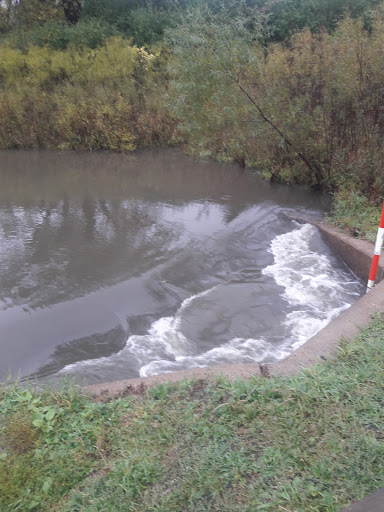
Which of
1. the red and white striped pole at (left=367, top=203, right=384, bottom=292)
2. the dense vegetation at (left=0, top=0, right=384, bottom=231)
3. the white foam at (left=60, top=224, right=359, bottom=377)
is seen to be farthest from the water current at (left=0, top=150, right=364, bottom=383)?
the dense vegetation at (left=0, top=0, right=384, bottom=231)

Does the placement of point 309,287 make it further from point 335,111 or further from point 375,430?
point 335,111

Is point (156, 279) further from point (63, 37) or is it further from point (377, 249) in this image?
point (63, 37)

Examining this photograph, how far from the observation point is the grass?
2.75 meters

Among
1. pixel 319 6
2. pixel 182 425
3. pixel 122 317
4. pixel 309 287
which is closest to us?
pixel 182 425

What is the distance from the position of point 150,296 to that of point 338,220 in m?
4.67

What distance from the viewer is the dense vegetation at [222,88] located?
10.9 m

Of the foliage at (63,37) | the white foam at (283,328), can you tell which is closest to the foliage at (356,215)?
the white foam at (283,328)

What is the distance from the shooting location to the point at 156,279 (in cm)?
736

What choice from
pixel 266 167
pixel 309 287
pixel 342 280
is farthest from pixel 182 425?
pixel 266 167

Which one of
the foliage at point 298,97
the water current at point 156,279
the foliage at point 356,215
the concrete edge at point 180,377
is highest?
the foliage at point 298,97

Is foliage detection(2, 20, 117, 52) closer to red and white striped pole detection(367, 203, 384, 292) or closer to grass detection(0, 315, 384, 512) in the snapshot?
red and white striped pole detection(367, 203, 384, 292)

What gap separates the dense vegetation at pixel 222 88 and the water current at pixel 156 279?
5.54 ft

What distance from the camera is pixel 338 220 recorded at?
373 inches

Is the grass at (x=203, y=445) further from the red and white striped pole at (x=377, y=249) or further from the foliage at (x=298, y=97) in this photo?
the foliage at (x=298, y=97)
